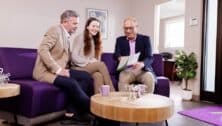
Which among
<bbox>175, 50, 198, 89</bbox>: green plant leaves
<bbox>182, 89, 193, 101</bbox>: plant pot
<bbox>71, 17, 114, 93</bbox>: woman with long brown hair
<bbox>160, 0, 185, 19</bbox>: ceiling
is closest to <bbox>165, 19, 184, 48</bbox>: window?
<bbox>160, 0, 185, 19</bbox>: ceiling

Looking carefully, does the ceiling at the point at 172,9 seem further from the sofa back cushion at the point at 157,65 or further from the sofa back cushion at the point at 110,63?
the sofa back cushion at the point at 110,63

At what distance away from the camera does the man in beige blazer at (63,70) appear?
8.02ft

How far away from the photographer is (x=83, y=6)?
205 inches

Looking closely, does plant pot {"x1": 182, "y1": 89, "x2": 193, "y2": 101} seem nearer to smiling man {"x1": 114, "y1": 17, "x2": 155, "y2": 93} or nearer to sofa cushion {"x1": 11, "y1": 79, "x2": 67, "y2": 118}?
smiling man {"x1": 114, "y1": 17, "x2": 155, "y2": 93}

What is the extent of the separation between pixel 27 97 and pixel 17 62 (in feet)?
2.35

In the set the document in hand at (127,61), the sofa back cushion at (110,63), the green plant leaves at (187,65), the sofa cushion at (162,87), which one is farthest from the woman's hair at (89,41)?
the green plant leaves at (187,65)

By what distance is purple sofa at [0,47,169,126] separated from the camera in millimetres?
2320

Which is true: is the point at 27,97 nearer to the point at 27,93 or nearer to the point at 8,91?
the point at 27,93

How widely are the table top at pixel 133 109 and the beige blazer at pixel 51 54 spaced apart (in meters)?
0.82

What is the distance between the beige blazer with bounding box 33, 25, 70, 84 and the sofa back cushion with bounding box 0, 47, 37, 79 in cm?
38

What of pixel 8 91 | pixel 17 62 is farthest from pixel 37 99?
pixel 17 62

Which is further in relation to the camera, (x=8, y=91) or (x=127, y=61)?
(x=127, y=61)

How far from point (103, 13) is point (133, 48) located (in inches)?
106

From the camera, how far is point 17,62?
289 centimetres
